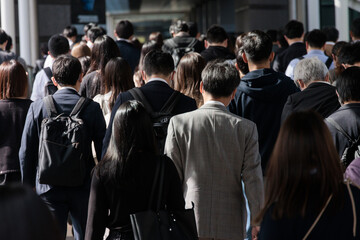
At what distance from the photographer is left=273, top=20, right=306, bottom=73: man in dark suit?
9.73m

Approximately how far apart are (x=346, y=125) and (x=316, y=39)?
4.08m

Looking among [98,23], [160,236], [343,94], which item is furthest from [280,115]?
[98,23]

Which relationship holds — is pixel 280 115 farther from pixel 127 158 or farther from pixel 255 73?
pixel 127 158

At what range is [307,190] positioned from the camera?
2.89m

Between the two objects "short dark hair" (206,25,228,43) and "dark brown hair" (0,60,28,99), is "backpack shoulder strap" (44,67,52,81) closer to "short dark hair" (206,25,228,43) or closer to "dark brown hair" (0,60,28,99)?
"dark brown hair" (0,60,28,99)

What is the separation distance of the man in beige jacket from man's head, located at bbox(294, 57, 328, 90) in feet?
4.03

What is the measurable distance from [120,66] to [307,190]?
11.8 ft

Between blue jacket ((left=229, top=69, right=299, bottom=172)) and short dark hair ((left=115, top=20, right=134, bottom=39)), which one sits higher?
short dark hair ((left=115, top=20, right=134, bottom=39))

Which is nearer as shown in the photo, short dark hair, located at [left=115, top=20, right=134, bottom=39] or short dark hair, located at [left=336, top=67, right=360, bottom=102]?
short dark hair, located at [left=336, top=67, right=360, bottom=102]

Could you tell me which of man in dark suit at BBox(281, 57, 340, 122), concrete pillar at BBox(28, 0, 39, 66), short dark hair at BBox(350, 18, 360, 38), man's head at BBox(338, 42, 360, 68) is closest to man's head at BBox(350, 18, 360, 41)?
short dark hair at BBox(350, 18, 360, 38)

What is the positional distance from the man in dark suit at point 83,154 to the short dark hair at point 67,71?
11 millimetres

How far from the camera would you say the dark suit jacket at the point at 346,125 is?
4734 mm

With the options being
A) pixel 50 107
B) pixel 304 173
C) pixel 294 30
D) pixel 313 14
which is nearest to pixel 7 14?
pixel 294 30

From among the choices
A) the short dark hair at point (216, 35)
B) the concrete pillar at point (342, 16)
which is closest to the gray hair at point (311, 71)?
the short dark hair at point (216, 35)
